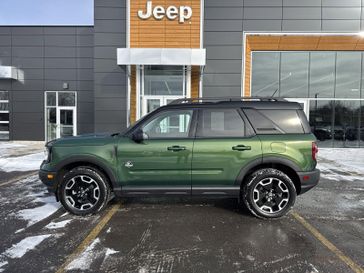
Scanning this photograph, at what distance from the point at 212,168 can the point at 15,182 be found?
18.2ft

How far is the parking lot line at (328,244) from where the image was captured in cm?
345

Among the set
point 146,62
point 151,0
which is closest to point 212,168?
point 146,62

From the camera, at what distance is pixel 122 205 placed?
567 cm

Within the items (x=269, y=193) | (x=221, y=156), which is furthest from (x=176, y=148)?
(x=269, y=193)

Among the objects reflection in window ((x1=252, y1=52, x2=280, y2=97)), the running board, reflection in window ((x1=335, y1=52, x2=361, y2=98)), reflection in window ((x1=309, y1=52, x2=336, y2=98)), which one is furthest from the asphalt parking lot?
reflection in window ((x1=335, y1=52, x2=361, y2=98))

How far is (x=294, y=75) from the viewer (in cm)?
1566

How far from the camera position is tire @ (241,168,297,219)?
4941mm

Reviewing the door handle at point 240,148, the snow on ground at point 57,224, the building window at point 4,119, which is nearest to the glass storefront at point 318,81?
the door handle at point 240,148

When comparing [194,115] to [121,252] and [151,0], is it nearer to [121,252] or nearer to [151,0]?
[121,252]

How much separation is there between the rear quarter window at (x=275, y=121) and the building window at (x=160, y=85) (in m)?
9.83

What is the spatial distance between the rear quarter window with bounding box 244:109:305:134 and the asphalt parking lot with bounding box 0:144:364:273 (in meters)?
1.51

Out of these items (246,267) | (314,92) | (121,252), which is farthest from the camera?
(314,92)

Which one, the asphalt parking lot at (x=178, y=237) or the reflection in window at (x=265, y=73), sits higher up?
the reflection in window at (x=265, y=73)

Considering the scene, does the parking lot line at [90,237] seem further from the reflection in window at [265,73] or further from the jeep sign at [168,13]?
the reflection in window at [265,73]
